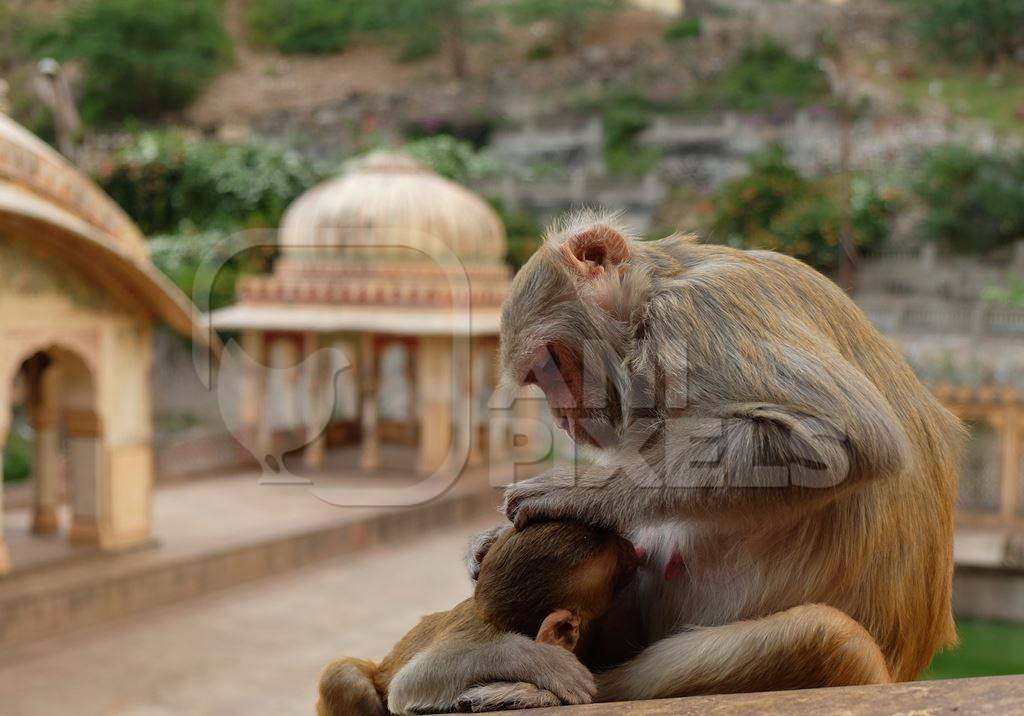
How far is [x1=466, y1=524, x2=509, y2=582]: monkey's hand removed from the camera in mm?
2473

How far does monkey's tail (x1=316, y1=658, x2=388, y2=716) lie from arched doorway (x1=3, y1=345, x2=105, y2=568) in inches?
334

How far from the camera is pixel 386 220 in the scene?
582 inches

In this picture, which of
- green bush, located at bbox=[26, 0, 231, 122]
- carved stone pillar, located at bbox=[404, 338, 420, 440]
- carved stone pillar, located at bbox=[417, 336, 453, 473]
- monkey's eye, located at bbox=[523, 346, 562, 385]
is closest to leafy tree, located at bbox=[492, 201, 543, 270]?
carved stone pillar, located at bbox=[404, 338, 420, 440]

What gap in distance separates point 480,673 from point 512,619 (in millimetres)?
114

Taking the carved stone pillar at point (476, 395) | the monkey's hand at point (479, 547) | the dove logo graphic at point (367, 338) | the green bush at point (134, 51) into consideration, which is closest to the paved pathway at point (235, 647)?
the dove logo graphic at point (367, 338)

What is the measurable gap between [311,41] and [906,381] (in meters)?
45.1

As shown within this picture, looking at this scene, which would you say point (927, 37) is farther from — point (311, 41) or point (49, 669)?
point (49, 669)

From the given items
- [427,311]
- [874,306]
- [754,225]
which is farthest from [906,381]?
[754,225]

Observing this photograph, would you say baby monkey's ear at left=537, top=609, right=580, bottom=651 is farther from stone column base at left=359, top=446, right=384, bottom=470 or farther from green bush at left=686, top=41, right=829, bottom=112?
green bush at left=686, top=41, right=829, bottom=112

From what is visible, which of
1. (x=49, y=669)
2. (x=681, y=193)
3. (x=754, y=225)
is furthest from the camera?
(x=681, y=193)

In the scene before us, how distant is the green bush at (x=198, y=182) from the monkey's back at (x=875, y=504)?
81.7 feet

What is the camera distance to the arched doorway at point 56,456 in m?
10.6

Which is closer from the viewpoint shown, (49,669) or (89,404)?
(49,669)

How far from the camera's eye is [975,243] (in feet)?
78.2
